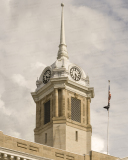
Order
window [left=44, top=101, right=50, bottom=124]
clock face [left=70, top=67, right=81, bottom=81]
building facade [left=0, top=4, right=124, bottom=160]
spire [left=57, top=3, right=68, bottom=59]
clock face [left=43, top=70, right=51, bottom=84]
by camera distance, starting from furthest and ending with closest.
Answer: spire [left=57, top=3, right=68, bottom=59]
clock face [left=43, top=70, right=51, bottom=84]
clock face [left=70, top=67, right=81, bottom=81]
window [left=44, top=101, right=50, bottom=124]
building facade [left=0, top=4, right=124, bottom=160]

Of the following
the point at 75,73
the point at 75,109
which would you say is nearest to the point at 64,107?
the point at 75,109

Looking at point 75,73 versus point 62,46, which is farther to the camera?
point 62,46

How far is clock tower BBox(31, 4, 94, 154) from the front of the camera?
8931 centimetres

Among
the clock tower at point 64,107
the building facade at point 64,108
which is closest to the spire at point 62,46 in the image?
the building facade at point 64,108

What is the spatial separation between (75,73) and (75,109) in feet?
21.3

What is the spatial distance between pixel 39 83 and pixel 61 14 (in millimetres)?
16844

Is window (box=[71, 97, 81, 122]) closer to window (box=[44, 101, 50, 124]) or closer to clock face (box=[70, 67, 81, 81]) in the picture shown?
clock face (box=[70, 67, 81, 81])

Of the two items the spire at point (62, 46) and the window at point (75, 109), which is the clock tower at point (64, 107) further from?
the spire at point (62, 46)

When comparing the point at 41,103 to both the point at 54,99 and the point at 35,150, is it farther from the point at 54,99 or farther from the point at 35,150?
the point at 35,150

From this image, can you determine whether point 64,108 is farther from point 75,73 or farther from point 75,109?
point 75,73

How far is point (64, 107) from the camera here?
90.1 metres

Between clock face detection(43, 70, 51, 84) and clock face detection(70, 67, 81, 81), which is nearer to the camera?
clock face detection(70, 67, 81, 81)

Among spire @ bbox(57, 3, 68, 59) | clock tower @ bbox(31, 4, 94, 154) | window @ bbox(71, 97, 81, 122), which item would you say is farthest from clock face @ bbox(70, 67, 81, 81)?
spire @ bbox(57, 3, 68, 59)

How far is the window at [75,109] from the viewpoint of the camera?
91.6 meters
